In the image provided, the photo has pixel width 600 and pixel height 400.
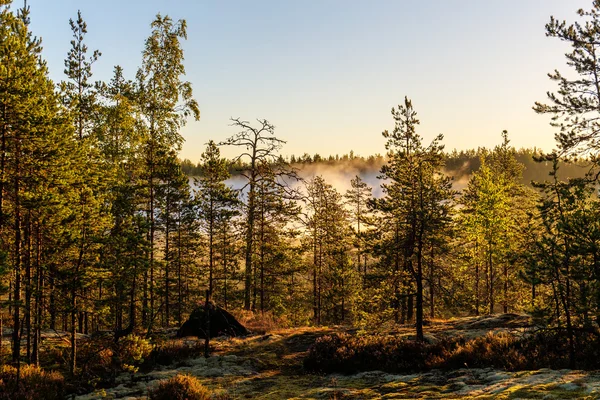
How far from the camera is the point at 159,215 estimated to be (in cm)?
2972

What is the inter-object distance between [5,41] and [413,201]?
16.6 meters

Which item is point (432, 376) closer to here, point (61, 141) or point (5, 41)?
point (61, 141)

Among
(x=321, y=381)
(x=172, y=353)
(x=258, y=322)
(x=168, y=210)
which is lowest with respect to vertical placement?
(x=258, y=322)

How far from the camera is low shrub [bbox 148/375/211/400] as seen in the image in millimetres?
10359

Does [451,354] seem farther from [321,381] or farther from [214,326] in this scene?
[214,326]

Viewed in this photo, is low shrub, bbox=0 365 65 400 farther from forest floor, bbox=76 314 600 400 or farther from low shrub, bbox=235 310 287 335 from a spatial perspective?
low shrub, bbox=235 310 287 335

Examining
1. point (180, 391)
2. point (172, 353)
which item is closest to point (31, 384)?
point (172, 353)

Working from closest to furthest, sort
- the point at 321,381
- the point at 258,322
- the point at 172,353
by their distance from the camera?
the point at 321,381 → the point at 172,353 → the point at 258,322

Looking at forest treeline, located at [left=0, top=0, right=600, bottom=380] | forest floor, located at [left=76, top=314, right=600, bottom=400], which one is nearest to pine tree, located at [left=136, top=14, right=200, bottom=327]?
forest treeline, located at [left=0, top=0, right=600, bottom=380]

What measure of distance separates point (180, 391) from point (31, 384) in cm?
596

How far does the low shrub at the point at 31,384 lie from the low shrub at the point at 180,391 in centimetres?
363

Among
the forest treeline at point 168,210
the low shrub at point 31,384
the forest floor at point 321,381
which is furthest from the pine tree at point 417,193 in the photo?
the low shrub at point 31,384

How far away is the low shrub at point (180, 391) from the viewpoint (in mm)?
10359

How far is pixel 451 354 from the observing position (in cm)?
1321
